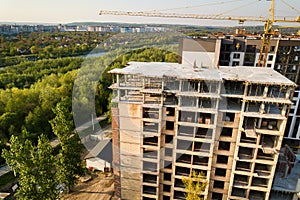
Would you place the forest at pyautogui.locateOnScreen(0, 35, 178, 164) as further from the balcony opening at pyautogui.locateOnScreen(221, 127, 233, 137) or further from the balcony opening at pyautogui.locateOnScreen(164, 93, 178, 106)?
the balcony opening at pyautogui.locateOnScreen(221, 127, 233, 137)

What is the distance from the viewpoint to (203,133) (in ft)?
31.7

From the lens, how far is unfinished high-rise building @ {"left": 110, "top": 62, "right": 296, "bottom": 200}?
29.4 ft

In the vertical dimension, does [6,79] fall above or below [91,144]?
above

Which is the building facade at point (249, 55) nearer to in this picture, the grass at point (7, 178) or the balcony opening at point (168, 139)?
the balcony opening at point (168, 139)

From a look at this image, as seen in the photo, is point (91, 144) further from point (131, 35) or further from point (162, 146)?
point (131, 35)

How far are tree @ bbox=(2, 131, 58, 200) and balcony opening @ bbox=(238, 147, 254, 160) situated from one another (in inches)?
352

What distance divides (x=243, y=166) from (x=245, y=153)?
733 millimetres

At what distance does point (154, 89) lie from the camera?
30.9ft

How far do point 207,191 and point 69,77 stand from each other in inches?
766

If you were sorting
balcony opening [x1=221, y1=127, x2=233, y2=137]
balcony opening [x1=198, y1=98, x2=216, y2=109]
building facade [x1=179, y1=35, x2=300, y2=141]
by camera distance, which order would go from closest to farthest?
balcony opening [x1=198, y1=98, x2=216, y2=109] → balcony opening [x1=221, y1=127, x2=233, y2=137] → building facade [x1=179, y1=35, x2=300, y2=141]

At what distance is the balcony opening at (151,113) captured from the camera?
381 inches

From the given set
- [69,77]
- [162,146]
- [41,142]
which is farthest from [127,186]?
[69,77]

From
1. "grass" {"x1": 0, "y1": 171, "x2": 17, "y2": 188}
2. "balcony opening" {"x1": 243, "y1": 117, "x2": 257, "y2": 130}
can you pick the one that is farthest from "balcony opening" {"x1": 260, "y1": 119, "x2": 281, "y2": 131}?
"grass" {"x1": 0, "y1": 171, "x2": 17, "y2": 188}

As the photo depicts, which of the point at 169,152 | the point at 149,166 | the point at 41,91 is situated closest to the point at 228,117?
the point at 169,152
